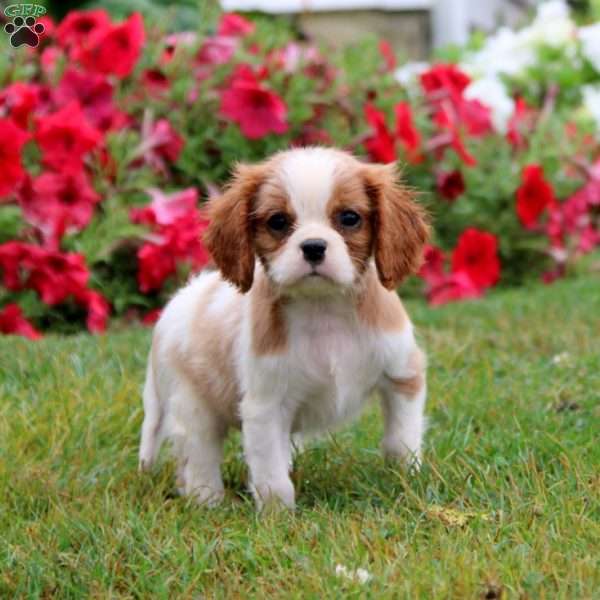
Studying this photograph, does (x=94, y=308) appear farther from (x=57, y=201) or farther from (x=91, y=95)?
(x=91, y=95)

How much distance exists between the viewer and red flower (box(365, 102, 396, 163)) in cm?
725

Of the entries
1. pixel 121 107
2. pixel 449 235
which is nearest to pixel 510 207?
pixel 449 235

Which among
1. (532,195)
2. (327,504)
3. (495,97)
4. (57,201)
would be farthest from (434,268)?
(327,504)

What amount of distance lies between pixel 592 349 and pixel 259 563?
2905mm

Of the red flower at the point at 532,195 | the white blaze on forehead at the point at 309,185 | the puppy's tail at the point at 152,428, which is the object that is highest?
the white blaze on forehead at the point at 309,185

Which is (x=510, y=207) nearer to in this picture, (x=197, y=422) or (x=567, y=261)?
(x=567, y=261)

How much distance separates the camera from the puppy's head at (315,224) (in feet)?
11.0

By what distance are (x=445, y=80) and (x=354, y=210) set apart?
189 inches

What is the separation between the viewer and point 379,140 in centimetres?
726

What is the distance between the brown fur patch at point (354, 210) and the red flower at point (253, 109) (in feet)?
11.1

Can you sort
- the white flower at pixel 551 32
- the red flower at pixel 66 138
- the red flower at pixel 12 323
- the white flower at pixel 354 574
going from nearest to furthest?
the white flower at pixel 354 574 → the red flower at pixel 12 323 → the red flower at pixel 66 138 → the white flower at pixel 551 32

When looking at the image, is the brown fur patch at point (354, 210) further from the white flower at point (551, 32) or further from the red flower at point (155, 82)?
the white flower at point (551, 32)

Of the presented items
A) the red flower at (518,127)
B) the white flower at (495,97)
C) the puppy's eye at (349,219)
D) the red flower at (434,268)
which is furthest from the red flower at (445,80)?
Answer: the puppy's eye at (349,219)

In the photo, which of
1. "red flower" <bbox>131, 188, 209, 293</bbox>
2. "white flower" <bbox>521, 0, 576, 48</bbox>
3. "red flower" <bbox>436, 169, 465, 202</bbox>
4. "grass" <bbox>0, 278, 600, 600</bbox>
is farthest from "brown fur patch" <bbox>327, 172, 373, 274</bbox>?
"white flower" <bbox>521, 0, 576, 48</bbox>
